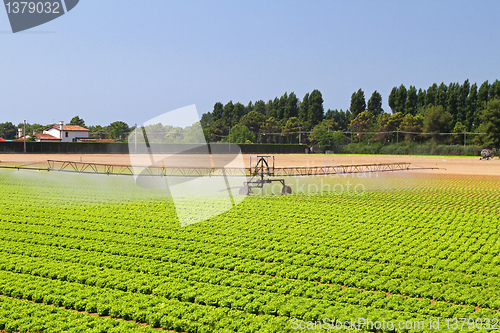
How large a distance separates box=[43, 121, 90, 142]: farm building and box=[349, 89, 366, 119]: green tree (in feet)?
286

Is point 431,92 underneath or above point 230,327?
above

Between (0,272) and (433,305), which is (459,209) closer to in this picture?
(433,305)

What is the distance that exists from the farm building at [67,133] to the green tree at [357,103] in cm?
8705

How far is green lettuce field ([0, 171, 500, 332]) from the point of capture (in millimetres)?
8930

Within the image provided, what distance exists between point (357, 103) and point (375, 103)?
20.4 ft

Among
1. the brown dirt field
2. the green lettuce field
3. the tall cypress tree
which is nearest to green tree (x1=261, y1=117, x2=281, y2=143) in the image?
the tall cypress tree

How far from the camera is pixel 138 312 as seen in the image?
907 cm

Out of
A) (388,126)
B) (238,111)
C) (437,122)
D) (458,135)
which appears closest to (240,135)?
(388,126)

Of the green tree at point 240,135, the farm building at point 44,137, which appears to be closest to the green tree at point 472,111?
the green tree at point 240,135

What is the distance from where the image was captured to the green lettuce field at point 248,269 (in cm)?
893

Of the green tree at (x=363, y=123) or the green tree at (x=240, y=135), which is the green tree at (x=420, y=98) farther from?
the green tree at (x=240, y=135)

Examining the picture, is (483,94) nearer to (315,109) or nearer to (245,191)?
(315,109)

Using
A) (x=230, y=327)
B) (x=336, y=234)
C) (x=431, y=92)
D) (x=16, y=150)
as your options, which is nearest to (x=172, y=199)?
(x=336, y=234)

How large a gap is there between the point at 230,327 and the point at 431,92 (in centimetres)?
13818
